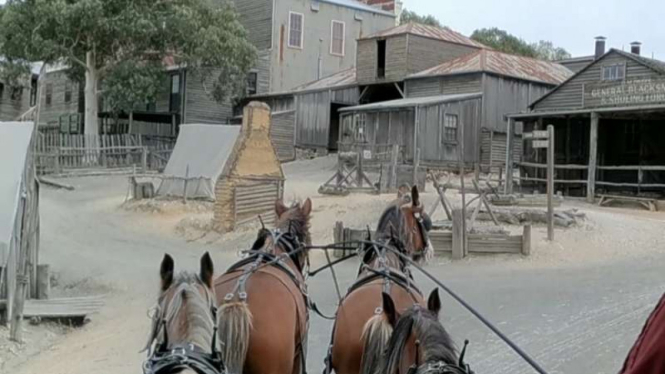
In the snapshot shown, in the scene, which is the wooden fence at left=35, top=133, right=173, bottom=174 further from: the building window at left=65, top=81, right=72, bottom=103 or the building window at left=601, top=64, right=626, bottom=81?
the building window at left=601, top=64, right=626, bottom=81

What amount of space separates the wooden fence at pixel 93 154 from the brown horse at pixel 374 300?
30869 millimetres

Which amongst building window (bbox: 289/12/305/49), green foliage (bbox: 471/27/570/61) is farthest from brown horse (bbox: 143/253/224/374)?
green foliage (bbox: 471/27/570/61)

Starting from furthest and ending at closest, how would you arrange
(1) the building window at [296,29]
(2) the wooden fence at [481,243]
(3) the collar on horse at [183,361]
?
(1) the building window at [296,29] < (2) the wooden fence at [481,243] < (3) the collar on horse at [183,361]

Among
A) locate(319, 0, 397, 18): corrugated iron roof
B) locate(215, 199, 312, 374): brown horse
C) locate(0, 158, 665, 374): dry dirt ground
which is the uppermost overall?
locate(319, 0, 397, 18): corrugated iron roof

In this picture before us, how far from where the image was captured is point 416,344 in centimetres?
312

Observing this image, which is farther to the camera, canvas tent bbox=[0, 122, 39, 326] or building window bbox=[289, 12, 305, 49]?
building window bbox=[289, 12, 305, 49]

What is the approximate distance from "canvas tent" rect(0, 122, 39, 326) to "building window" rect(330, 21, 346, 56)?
119 feet

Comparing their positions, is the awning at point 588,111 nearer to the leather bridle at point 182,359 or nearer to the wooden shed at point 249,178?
the wooden shed at point 249,178

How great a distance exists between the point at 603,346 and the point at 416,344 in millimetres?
6039

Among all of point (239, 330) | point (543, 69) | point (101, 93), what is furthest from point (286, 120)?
point (239, 330)

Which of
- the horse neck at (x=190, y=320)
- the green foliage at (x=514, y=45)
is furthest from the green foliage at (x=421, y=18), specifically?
the horse neck at (x=190, y=320)

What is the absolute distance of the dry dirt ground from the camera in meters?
8.39

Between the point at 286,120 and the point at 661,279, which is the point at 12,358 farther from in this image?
the point at 286,120

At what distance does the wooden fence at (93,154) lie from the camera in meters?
34.3
